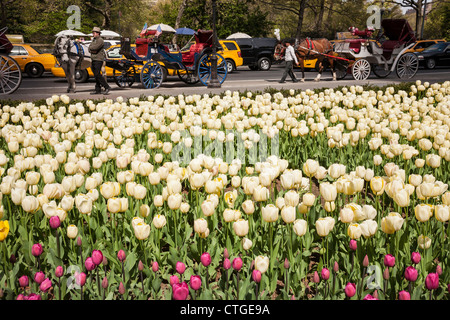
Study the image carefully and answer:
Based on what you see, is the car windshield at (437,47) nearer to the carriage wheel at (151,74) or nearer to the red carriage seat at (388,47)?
the red carriage seat at (388,47)

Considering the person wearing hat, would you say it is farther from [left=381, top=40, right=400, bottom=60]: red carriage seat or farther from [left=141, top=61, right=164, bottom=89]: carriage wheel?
Result: [left=381, top=40, right=400, bottom=60]: red carriage seat

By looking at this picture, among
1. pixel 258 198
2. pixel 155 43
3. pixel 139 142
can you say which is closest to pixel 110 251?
pixel 258 198

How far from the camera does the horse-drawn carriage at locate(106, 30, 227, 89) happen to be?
13719 mm

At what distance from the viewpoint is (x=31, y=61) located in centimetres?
2198

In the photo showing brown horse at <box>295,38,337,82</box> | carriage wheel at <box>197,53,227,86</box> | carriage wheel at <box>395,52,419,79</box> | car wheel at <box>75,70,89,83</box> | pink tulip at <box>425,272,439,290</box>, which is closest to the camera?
pink tulip at <box>425,272,439,290</box>

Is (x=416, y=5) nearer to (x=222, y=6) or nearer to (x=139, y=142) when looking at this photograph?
(x=222, y=6)

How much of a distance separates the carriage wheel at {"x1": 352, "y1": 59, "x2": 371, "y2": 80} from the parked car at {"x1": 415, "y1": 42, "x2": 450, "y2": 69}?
36.7ft

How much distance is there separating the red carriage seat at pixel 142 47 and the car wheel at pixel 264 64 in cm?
1324

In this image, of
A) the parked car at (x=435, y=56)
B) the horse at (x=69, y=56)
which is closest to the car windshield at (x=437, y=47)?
the parked car at (x=435, y=56)

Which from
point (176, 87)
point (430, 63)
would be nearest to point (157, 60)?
point (176, 87)

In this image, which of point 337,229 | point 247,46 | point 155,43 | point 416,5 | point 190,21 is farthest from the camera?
point 416,5

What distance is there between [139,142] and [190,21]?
26.9 meters

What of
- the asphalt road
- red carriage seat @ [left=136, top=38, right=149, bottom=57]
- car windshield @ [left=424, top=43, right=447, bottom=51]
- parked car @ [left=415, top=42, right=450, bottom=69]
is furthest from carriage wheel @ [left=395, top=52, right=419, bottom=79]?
car windshield @ [left=424, top=43, right=447, bottom=51]

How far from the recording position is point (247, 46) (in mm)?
26188
